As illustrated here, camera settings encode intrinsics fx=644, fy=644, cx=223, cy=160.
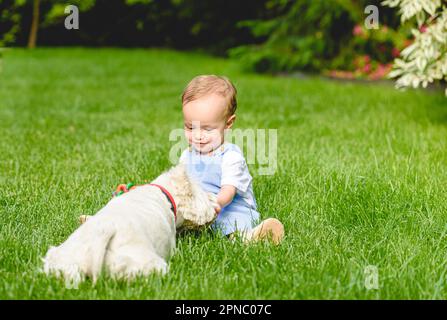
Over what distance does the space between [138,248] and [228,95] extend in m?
0.96

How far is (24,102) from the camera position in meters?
7.52

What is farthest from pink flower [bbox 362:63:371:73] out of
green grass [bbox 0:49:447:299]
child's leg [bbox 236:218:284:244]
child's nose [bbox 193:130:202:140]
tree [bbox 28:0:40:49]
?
tree [bbox 28:0:40:49]

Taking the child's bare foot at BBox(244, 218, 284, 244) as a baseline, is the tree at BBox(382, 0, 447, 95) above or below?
above

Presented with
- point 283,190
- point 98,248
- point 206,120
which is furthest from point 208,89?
point 98,248

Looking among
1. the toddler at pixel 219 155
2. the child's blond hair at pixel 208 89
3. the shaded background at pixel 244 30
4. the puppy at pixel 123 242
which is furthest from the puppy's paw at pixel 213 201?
the shaded background at pixel 244 30

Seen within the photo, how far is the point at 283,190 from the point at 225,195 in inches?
27.2

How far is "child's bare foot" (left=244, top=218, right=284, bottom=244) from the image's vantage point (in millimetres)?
2662

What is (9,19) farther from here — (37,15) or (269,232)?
(269,232)

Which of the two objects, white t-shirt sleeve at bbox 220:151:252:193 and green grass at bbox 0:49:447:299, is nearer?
green grass at bbox 0:49:447:299

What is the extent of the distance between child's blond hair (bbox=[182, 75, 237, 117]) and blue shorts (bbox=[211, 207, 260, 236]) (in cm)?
45

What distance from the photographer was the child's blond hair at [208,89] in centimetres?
283

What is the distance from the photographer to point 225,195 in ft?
9.27

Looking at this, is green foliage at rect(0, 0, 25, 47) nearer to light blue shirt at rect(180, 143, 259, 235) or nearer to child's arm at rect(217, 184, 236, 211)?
light blue shirt at rect(180, 143, 259, 235)
